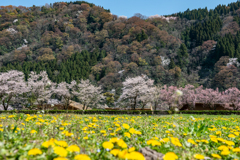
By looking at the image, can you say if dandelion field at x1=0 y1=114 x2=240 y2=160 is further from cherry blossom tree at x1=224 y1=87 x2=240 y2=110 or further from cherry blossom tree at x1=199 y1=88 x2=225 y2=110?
cherry blossom tree at x1=224 y1=87 x2=240 y2=110

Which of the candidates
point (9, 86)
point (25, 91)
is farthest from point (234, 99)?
point (9, 86)

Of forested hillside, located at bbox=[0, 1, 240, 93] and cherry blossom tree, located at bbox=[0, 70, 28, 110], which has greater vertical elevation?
forested hillside, located at bbox=[0, 1, 240, 93]

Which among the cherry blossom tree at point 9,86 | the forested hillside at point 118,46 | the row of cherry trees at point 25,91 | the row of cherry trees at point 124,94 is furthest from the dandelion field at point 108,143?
the forested hillside at point 118,46

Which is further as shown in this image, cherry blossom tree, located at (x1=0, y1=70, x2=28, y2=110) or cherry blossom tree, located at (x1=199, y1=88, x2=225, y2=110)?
cherry blossom tree, located at (x1=199, y1=88, x2=225, y2=110)

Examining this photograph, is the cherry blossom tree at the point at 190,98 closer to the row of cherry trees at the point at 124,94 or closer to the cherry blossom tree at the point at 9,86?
the row of cherry trees at the point at 124,94

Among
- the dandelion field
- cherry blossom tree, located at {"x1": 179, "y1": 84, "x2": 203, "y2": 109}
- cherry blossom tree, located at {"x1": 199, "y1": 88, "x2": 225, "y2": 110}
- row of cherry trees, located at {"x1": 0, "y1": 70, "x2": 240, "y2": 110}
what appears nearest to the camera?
the dandelion field

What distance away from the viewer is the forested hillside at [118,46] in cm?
5206

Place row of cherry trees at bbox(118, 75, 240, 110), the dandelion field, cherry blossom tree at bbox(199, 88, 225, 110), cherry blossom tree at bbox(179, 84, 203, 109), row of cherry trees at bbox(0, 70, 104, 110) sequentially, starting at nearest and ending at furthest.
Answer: the dandelion field < row of cherry trees at bbox(0, 70, 104, 110) < row of cherry trees at bbox(118, 75, 240, 110) < cherry blossom tree at bbox(199, 88, 225, 110) < cherry blossom tree at bbox(179, 84, 203, 109)

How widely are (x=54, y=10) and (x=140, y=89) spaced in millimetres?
103013

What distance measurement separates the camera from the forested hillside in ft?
171

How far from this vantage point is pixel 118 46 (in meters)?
65.2

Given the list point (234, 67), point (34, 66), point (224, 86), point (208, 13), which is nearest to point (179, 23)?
point (208, 13)

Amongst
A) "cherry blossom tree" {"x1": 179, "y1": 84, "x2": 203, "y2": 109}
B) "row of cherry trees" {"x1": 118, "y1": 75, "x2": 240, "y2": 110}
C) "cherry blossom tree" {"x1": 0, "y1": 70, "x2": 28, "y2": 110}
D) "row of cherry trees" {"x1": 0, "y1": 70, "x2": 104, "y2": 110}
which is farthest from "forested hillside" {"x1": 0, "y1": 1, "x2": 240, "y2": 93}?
"cherry blossom tree" {"x1": 0, "y1": 70, "x2": 28, "y2": 110}

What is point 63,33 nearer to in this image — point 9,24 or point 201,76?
point 9,24
